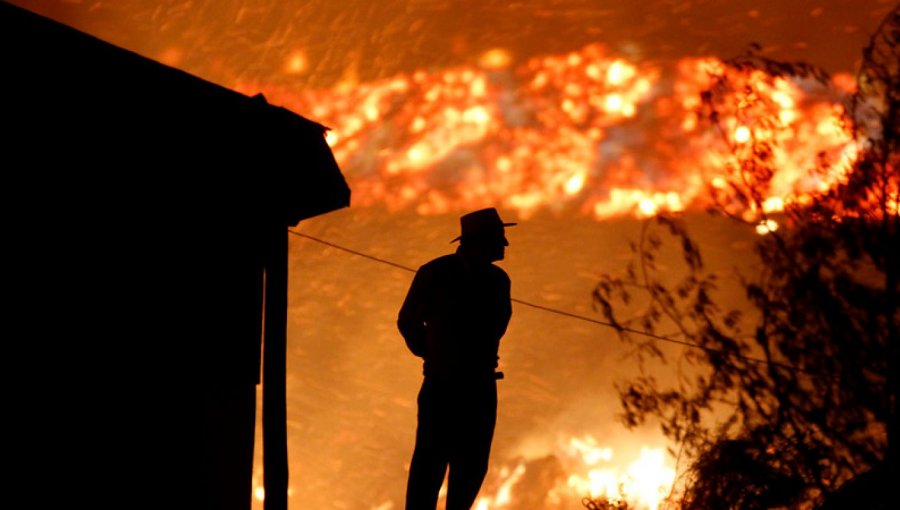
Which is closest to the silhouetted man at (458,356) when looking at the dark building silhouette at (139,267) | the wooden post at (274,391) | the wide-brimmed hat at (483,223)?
the wide-brimmed hat at (483,223)

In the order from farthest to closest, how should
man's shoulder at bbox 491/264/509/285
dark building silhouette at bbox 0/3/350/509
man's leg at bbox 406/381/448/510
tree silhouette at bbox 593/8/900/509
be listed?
tree silhouette at bbox 593/8/900/509 → man's shoulder at bbox 491/264/509/285 → man's leg at bbox 406/381/448/510 → dark building silhouette at bbox 0/3/350/509

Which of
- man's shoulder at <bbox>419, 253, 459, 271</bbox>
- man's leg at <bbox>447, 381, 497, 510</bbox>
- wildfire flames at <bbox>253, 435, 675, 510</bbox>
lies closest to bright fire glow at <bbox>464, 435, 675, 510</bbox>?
wildfire flames at <bbox>253, 435, 675, 510</bbox>

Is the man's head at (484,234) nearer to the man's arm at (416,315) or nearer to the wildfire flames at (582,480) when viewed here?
the man's arm at (416,315)

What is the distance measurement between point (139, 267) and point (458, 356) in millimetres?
1951

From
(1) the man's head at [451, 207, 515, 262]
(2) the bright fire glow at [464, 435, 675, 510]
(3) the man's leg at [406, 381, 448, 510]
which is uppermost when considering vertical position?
(2) the bright fire glow at [464, 435, 675, 510]

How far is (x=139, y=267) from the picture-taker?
509cm

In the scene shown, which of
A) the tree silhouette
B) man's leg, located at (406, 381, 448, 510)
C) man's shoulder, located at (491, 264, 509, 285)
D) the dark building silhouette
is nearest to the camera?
the dark building silhouette

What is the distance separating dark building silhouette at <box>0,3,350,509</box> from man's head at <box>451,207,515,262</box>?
1134 mm

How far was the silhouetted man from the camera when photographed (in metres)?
4.99

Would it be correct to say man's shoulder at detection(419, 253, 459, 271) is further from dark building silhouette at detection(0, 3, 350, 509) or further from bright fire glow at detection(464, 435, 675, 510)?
bright fire glow at detection(464, 435, 675, 510)

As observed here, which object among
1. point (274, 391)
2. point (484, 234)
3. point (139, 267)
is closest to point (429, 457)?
point (274, 391)

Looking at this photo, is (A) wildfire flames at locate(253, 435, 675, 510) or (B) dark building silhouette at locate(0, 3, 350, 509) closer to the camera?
(B) dark building silhouette at locate(0, 3, 350, 509)

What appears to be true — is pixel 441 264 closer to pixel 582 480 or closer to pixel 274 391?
pixel 274 391

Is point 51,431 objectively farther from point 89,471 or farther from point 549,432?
point 549,432
